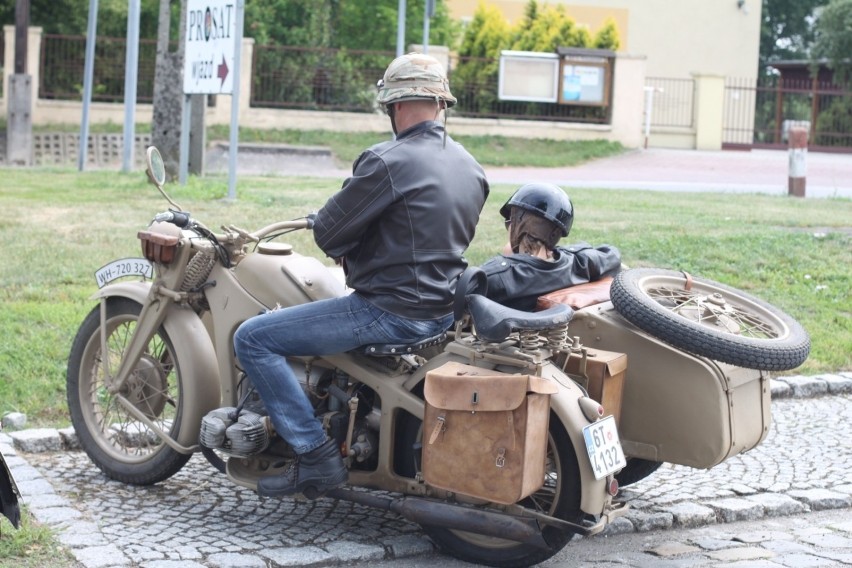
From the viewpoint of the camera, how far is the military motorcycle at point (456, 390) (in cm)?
447

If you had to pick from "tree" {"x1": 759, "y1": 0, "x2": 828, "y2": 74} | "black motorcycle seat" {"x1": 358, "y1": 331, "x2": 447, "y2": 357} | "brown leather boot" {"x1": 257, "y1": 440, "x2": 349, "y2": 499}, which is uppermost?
"tree" {"x1": 759, "y1": 0, "x2": 828, "y2": 74}

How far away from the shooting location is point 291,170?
25312 mm

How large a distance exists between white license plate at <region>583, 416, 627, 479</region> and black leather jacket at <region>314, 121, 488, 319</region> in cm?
78

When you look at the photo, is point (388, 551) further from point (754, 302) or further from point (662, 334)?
point (754, 302)

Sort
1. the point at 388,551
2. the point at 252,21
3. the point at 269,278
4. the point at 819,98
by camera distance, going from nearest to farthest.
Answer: the point at 388,551 → the point at 269,278 → the point at 252,21 → the point at 819,98

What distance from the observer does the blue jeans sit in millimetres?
4766

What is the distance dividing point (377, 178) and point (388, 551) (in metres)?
1.44

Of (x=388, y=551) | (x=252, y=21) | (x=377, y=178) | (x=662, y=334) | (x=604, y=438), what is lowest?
(x=388, y=551)

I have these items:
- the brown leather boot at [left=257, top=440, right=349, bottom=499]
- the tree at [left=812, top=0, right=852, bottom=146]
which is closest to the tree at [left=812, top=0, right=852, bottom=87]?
the tree at [left=812, top=0, right=852, bottom=146]

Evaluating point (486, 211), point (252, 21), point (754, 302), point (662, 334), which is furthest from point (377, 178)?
point (252, 21)

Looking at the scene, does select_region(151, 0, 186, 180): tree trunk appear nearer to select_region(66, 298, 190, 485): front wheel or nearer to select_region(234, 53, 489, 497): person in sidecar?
select_region(66, 298, 190, 485): front wheel

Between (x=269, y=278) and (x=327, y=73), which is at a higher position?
(x=327, y=73)

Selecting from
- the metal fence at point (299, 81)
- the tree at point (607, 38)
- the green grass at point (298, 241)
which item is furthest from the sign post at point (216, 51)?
the tree at point (607, 38)

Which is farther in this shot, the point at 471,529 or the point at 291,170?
the point at 291,170
